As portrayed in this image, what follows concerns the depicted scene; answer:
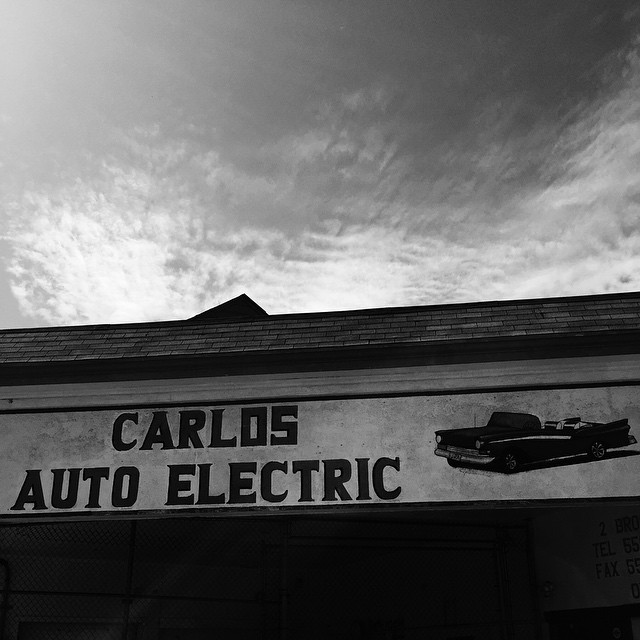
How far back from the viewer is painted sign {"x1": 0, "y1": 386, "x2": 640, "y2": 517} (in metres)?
7.69

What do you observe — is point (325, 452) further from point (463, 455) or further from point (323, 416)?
point (463, 455)

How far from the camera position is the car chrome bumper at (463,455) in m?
7.72

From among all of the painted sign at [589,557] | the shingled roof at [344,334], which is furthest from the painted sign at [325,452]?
the painted sign at [589,557]

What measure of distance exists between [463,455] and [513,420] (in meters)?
0.70

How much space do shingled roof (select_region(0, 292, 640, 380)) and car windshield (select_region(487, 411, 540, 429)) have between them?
0.80m

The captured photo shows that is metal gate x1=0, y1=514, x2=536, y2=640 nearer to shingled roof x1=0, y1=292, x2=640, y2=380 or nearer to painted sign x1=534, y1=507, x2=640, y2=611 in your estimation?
painted sign x1=534, y1=507, x2=640, y2=611

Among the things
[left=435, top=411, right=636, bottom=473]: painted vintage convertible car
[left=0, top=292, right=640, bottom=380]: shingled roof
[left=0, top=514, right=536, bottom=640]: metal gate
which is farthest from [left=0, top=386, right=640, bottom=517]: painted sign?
[left=0, top=514, right=536, bottom=640]: metal gate

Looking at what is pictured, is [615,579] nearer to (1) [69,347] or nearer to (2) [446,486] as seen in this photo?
(2) [446,486]

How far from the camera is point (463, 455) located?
7770 mm

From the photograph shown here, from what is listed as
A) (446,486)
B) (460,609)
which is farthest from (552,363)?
(460,609)

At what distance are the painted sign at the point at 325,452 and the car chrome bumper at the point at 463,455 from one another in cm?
1

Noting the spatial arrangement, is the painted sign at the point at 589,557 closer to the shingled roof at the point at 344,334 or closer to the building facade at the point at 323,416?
the building facade at the point at 323,416

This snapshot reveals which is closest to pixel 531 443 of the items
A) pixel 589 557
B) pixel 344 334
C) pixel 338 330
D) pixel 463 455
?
pixel 463 455

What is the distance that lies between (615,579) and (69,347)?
8.36 m
